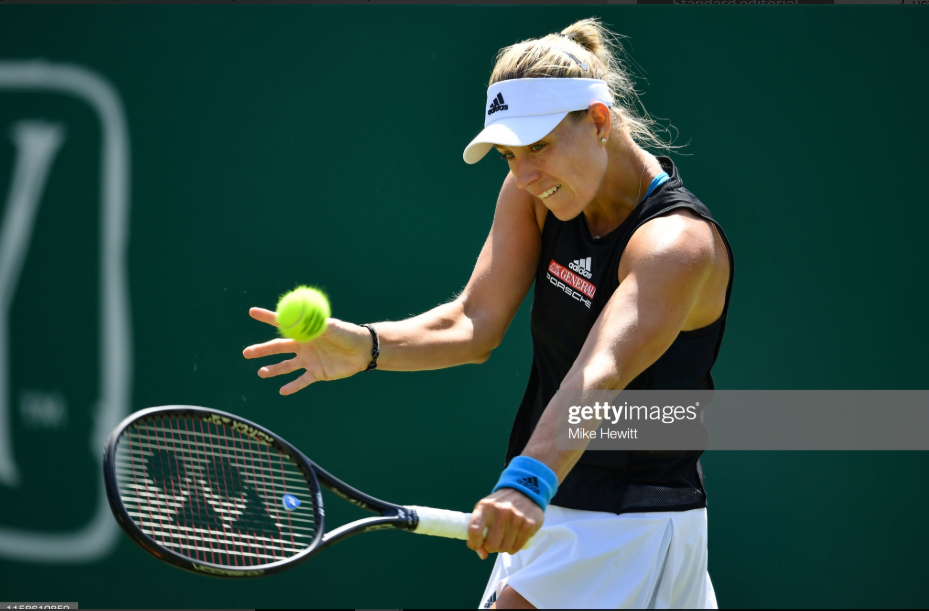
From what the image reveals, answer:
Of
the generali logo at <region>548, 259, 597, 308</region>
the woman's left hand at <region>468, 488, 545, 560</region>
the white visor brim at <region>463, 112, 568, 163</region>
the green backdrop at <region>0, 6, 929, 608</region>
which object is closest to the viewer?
the woman's left hand at <region>468, 488, 545, 560</region>

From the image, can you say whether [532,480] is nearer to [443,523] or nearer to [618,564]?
[443,523]

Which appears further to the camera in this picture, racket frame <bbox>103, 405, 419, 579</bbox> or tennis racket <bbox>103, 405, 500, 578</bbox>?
tennis racket <bbox>103, 405, 500, 578</bbox>

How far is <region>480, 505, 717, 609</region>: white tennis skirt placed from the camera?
1.93 meters

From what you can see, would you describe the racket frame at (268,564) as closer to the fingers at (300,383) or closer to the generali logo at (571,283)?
the fingers at (300,383)

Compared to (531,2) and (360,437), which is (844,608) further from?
(531,2)

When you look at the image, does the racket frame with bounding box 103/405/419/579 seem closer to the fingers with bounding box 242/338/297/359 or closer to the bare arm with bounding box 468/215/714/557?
the fingers with bounding box 242/338/297/359

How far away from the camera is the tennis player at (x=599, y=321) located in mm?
1818

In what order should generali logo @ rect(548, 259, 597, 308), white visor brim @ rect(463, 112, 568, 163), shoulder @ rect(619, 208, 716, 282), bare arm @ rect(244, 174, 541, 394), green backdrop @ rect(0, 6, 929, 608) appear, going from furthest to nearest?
green backdrop @ rect(0, 6, 929, 608), bare arm @ rect(244, 174, 541, 394), generali logo @ rect(548, 259, 597, 308), white visor brim @ rect(463, 112, 568, 163), shoulder @ rect(619, 208, 716, 282)

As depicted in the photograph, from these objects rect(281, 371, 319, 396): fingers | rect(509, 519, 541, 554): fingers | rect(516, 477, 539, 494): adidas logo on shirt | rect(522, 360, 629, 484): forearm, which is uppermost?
rect(522, 360, 629, 484): forearm

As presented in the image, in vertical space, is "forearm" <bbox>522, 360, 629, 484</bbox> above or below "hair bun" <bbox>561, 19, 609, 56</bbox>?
below

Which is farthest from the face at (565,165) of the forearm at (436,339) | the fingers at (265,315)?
the fingers at (265,315)

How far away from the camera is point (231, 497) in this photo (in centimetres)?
218

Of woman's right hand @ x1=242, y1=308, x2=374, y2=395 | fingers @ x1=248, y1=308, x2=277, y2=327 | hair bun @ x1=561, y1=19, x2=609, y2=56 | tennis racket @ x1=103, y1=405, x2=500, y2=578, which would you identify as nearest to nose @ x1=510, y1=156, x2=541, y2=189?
hair bun @ x1=561, y1=19, x2=609, y2=56

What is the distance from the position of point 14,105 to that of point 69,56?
271 millimetres
